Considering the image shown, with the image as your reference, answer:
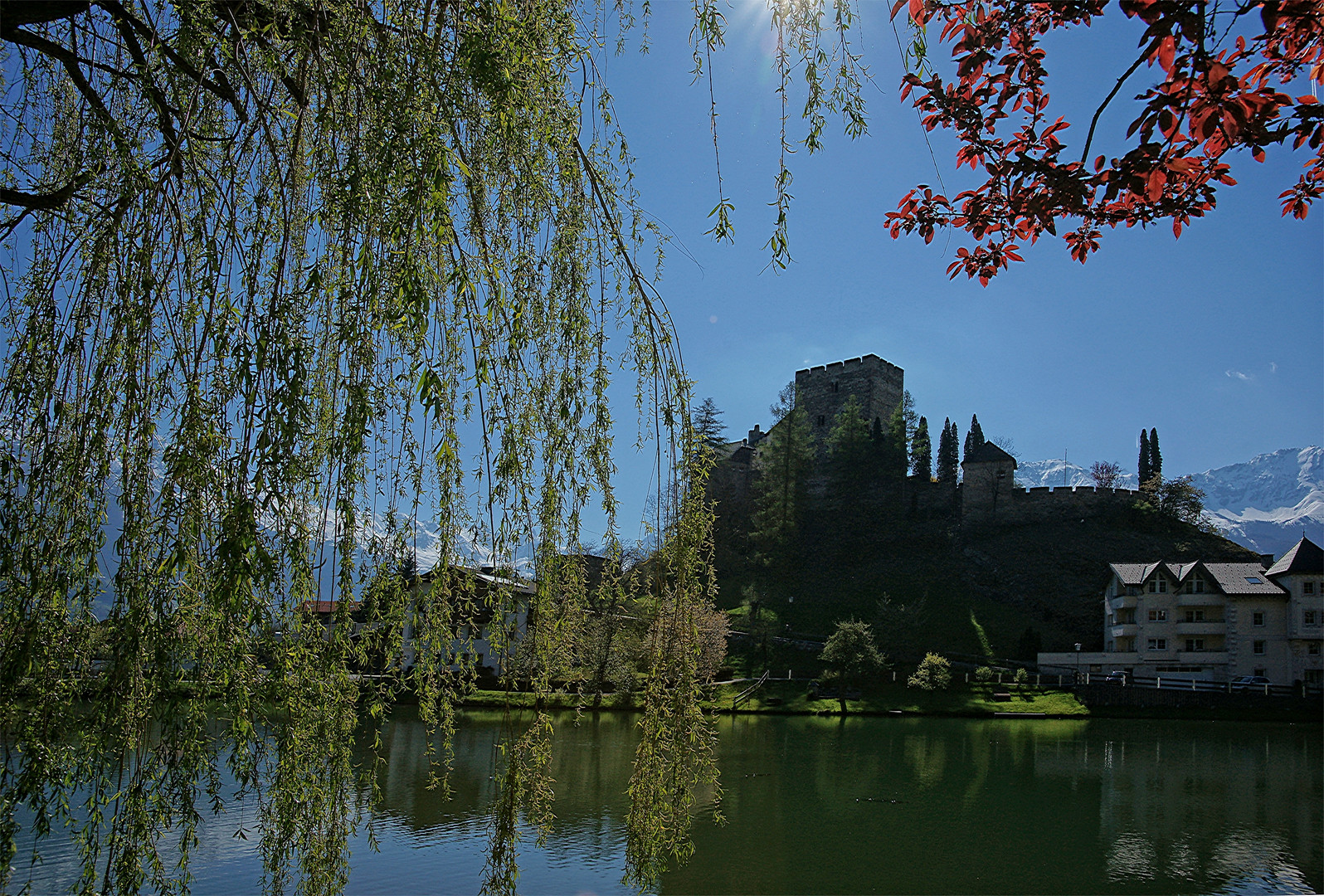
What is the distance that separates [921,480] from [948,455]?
2733 millimetres

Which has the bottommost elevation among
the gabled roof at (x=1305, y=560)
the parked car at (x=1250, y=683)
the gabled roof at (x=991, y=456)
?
the parked car at (x=1250, y=683)

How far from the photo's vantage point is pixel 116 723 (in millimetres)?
2131

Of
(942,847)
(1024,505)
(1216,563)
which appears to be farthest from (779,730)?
(1024,505)

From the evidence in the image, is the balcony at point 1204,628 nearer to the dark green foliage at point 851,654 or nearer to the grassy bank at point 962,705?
the grassy bank at point 962,705

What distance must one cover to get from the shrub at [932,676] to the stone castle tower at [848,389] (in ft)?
66.0

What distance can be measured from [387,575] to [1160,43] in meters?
2.32

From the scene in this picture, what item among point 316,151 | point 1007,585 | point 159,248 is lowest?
point 1007,585

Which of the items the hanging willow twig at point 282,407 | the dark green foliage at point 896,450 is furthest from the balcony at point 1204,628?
the hanging willow twig at point 282,407

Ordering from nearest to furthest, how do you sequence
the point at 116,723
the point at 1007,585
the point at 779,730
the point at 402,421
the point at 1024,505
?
the point at 116,723, the point at 402,421, the point at 779,730, the point at 1007,585, the point at 1024,505

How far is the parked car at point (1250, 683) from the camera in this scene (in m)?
24.4

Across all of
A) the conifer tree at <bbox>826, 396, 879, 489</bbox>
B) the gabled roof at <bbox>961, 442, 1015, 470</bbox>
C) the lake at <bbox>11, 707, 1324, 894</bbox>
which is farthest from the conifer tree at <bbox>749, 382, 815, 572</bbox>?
the lake at <bbox>11, 707, 1324, 894</bbox>

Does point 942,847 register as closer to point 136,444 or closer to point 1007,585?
point 136,444

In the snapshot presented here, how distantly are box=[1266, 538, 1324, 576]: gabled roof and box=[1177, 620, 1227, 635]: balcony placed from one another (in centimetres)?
243

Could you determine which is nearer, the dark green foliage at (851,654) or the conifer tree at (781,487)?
the dark green foliage at (851,654)
